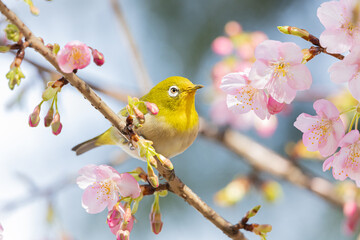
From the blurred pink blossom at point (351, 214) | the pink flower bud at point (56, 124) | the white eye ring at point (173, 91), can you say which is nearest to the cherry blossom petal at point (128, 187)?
the pink flower bud at point (56, 124)

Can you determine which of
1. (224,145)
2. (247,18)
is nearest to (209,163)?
(247,18)

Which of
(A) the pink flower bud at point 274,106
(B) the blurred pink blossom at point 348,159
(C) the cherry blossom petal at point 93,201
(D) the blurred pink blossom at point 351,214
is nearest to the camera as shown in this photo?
(B) the blurred pink blossom at point 348,159

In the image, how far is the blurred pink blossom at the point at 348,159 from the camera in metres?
1.15

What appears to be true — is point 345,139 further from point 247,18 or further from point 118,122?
point 247,18

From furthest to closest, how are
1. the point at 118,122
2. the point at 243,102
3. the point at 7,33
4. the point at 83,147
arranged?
the point at 83,147 < the point at 243,102 < the point at 118,122 < the point at 7,33

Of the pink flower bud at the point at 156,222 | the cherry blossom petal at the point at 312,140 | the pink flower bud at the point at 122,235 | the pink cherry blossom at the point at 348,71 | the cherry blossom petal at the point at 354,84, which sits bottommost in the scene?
the pink flower bud at the point at 156,222

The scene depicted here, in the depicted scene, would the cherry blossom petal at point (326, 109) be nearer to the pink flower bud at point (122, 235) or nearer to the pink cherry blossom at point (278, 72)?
the pink cherry blossom at point (278, 72)

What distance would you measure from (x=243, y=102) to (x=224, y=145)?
160 cm

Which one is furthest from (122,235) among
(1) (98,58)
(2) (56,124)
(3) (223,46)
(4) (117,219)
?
(3) (223,46)

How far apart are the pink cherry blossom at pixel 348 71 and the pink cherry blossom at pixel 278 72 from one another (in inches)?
4.3

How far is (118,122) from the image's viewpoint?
1.16 meters

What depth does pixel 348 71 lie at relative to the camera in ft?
3.59

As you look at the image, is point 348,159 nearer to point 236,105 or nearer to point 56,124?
point 236,105

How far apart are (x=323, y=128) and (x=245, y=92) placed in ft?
0.84
